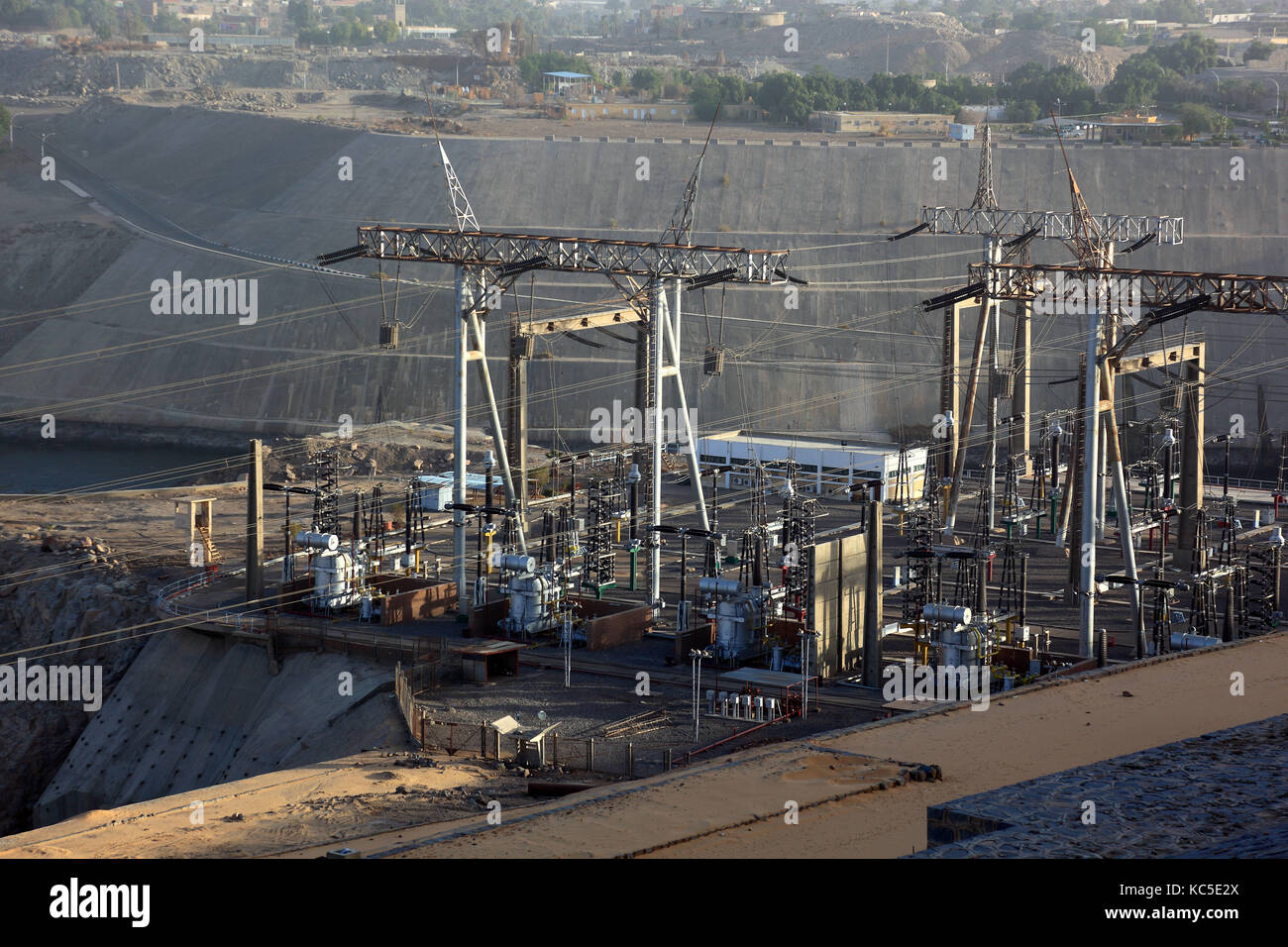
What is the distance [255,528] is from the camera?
39906 millimetres

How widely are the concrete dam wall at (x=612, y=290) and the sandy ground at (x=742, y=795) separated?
39.8m

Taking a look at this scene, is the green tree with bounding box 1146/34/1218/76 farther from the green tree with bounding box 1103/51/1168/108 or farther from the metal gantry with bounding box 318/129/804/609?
the metal gantry with bounding box 318/129/804/609

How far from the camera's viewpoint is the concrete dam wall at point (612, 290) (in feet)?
242

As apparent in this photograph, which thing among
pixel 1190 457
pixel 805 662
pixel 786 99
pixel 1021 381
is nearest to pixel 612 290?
pixel 1021 381

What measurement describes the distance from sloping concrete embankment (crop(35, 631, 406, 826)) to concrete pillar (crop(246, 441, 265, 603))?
1.77 m

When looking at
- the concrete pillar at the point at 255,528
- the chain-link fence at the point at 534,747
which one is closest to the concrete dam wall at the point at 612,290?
the concrete pillar at the point at 255,528

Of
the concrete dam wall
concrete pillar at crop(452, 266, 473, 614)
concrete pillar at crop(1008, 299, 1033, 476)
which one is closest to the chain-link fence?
concrete pillar at crop(452, 266, 473, 614)

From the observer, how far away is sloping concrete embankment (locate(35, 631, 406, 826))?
34.2 m

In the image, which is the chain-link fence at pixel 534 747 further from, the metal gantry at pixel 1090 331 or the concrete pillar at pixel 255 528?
the metal gantry at pixel 1090 331

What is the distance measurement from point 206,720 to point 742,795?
18.0m

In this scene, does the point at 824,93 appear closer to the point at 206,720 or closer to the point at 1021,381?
the point at 1021,381
